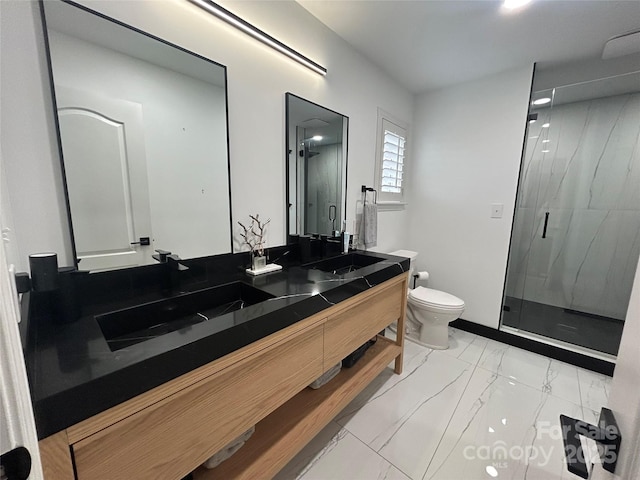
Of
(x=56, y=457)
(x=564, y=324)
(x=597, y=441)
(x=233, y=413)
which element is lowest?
(x=564, y=324)

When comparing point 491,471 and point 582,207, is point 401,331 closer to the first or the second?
point 491,471

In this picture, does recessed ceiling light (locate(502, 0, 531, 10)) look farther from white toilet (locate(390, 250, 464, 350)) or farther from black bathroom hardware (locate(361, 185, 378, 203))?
white toilet (locate(390, 250, 464, 350))

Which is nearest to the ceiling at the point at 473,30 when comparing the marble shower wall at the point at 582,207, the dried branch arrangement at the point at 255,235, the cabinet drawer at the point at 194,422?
the marble shower wall at the point at 582,207

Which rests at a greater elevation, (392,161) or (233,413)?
(392,161)

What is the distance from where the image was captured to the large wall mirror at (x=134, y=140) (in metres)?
0.91

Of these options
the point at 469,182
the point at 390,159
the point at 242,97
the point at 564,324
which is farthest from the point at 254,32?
the point at 564,324

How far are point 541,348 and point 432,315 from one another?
0.99 metres

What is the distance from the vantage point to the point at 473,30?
67.1 inches

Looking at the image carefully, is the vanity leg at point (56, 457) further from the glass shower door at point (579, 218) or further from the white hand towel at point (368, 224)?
the glass shower door at point (579, 218)

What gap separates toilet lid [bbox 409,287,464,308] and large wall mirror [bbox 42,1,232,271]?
172 centimetres

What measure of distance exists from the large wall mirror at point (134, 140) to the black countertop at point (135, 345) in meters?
0.11

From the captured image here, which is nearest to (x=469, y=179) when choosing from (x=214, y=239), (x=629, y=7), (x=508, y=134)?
(x=508, y=134)

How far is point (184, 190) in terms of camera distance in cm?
121

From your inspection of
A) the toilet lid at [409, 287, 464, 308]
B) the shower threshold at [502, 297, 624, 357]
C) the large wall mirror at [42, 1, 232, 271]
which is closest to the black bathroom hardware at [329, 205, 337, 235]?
the large wall mirror at [42, 1, 232, 271]
